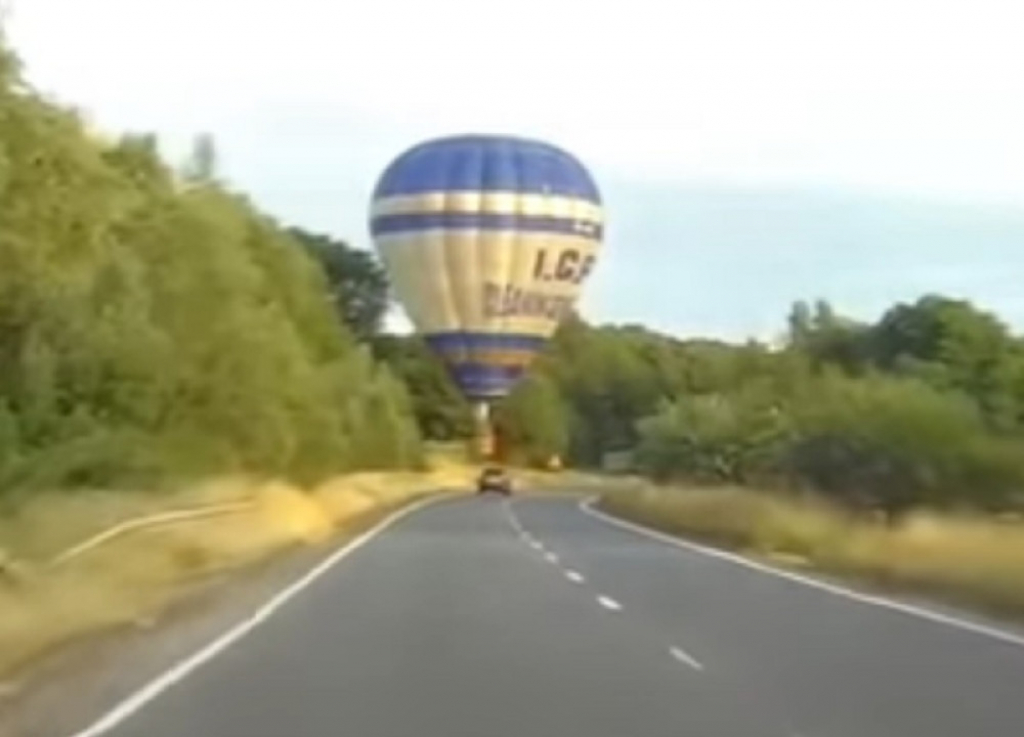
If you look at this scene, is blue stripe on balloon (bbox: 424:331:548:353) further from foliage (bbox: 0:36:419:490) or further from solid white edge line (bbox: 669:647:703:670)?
solid white edge line (bbox: 669:647:703:670)

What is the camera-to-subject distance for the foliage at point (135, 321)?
2389 cm

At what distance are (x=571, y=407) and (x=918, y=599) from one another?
159379 mm

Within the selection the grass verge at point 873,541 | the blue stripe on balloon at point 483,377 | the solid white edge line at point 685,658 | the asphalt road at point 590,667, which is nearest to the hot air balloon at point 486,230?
the blue stripe on balloon at point 483,377

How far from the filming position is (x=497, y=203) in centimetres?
8919

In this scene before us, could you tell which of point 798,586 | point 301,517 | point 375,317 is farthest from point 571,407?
point 798,586

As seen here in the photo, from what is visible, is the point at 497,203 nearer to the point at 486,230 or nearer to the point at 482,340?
the point at 486,230

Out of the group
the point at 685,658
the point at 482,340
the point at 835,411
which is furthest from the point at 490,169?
the point at 685,658

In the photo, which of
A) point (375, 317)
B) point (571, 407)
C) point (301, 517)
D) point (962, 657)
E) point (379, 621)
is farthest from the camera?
point (571, 407)

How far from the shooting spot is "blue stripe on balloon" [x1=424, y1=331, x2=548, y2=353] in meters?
96.6

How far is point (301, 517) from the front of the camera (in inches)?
2509

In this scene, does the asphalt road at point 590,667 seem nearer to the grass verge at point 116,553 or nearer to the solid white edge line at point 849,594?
the solid white edge line at point 849,594

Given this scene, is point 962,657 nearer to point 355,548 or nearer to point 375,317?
point 355,548

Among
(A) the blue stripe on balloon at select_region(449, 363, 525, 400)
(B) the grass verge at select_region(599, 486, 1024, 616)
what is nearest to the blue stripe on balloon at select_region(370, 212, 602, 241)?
(A) the blue stripe on balloon at select_region(449, 363, 525, 400)

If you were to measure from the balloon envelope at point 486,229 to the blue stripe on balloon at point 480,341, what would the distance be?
1.36 ft
